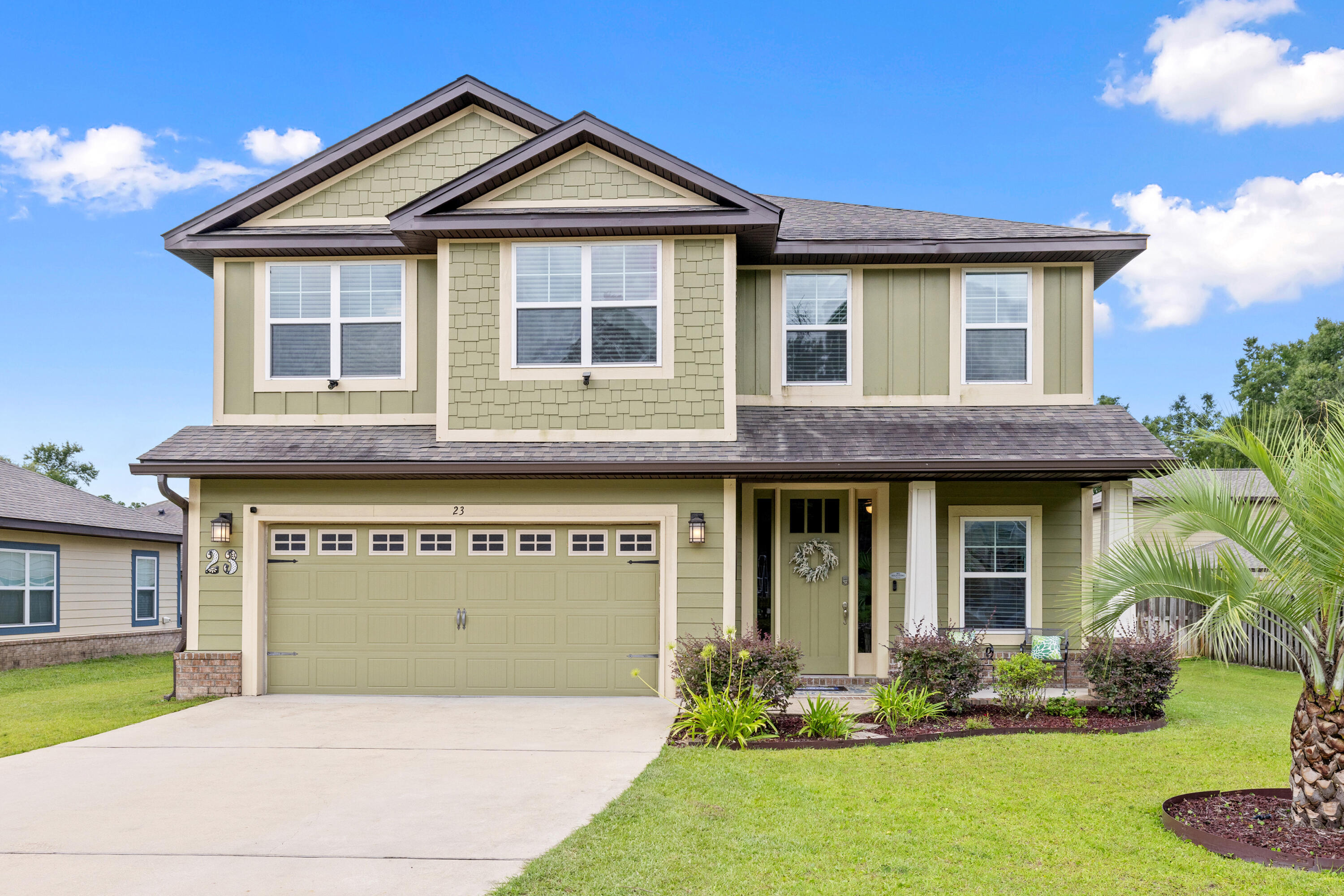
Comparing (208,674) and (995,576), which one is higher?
(995,576)

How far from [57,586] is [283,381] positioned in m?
7.89

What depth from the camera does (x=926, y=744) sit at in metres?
7.87

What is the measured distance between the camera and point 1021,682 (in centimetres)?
886

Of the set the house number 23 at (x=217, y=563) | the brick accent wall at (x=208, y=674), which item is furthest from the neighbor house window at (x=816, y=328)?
the brick accent wall at (x=208, y=674)

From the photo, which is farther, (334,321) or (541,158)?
(334,321)

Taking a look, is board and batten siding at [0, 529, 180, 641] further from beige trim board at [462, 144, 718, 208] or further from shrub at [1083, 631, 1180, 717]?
shrub at [1083, 631, 1180, 717]

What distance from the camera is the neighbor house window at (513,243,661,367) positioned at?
10.8 meters

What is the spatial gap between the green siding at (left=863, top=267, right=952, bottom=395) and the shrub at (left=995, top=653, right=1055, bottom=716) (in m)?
3.91

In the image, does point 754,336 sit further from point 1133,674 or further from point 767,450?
point 1133,674

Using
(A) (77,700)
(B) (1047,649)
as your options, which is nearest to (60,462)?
(A) (77,700)

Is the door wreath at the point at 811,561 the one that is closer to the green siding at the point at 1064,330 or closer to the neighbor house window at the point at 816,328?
the neighbor house window at the point at 816,328

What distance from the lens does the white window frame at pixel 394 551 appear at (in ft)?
35.9

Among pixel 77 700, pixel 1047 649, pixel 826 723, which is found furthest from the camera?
pixel 77 700

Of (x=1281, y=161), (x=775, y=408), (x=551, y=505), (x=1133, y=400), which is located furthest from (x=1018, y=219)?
(x=1133, y=400)
